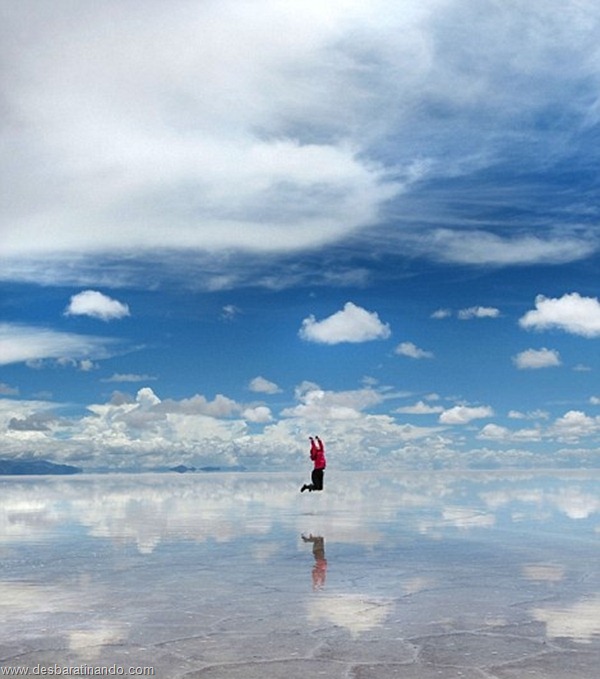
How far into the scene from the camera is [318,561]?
15758 mm

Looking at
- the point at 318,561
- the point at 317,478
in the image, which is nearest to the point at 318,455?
the point at 317,478

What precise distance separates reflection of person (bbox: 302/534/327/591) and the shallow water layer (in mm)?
53

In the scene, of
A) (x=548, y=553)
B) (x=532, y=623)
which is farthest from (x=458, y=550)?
(x=532, y=623)

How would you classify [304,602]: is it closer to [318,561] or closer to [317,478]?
[318,561]

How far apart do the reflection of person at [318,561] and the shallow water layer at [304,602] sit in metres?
0.05

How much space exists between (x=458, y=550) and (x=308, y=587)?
6.05 meters

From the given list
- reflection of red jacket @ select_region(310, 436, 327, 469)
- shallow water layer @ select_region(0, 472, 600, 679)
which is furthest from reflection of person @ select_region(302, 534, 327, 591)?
reflection of red jacket @ select_region(310, 436, 327, 469)

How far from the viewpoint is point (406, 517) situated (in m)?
27.6

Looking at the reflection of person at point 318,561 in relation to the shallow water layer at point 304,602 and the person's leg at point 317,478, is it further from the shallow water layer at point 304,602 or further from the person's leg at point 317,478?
the person's leg at point 317,478

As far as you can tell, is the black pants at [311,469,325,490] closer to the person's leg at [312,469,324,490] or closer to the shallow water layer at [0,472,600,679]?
the person's leg at [312,469,324,490]

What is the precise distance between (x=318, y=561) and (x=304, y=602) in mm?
4456

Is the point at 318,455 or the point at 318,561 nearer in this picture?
the point at 318,561

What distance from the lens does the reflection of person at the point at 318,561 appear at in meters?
13.3

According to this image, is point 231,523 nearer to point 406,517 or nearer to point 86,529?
point 86,529
